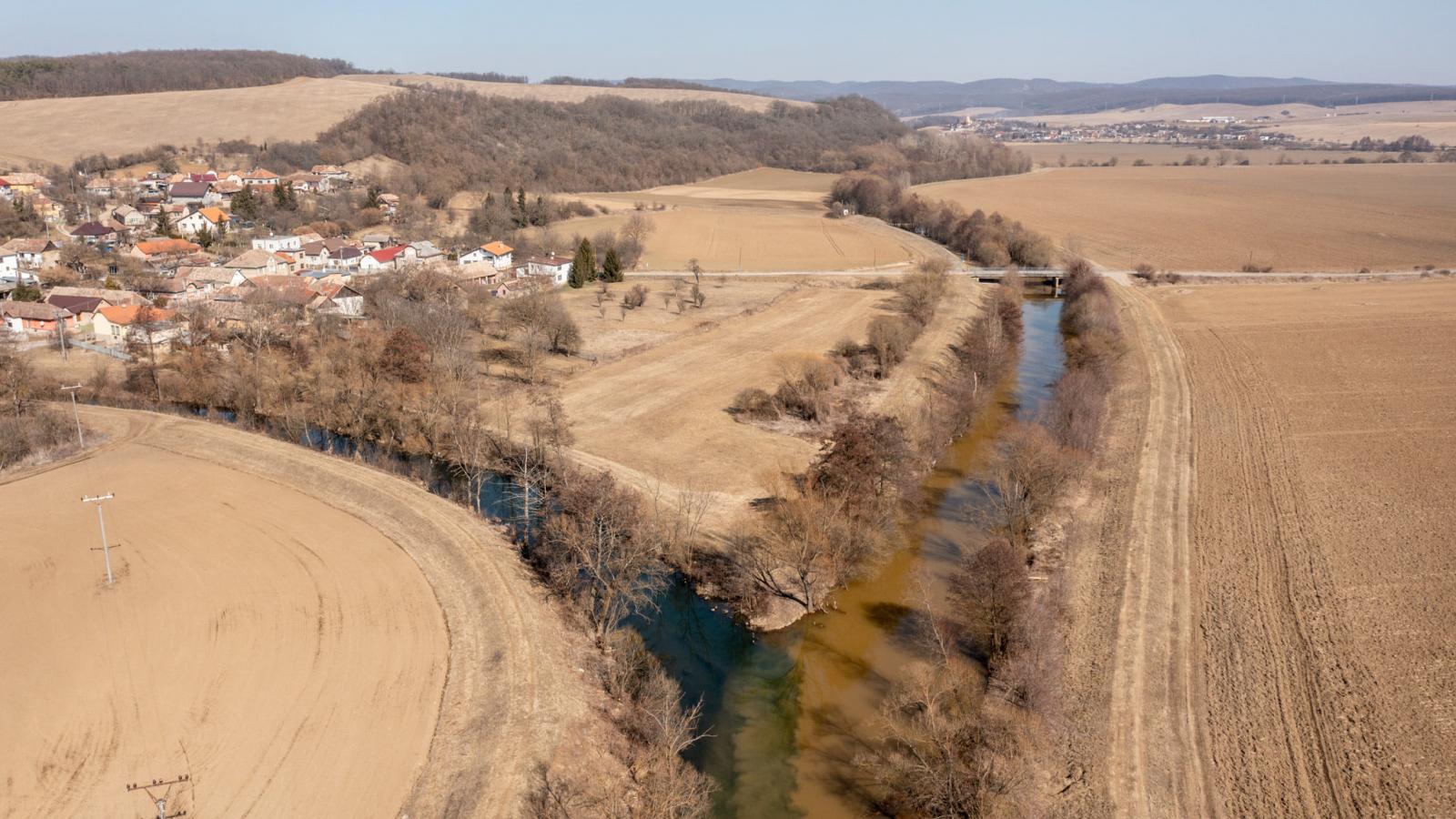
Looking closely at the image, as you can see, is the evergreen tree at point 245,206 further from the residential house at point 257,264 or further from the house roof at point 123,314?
the house roof at point 123,314

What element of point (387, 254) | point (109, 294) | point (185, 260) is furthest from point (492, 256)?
point (109, 294)

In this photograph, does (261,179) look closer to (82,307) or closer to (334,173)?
(334,173)

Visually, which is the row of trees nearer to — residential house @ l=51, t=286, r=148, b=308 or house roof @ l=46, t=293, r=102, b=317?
residential house @ l=51, t=286, r=148, b=308

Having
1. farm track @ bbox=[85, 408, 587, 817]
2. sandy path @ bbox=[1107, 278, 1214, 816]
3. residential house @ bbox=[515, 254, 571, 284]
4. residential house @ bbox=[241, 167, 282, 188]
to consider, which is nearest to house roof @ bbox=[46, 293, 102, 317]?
farm track @ bbox=[85, 408, 587, 817]

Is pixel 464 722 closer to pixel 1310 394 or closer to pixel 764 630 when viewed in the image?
pixel 764 630

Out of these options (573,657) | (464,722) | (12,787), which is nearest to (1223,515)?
(573,657)
